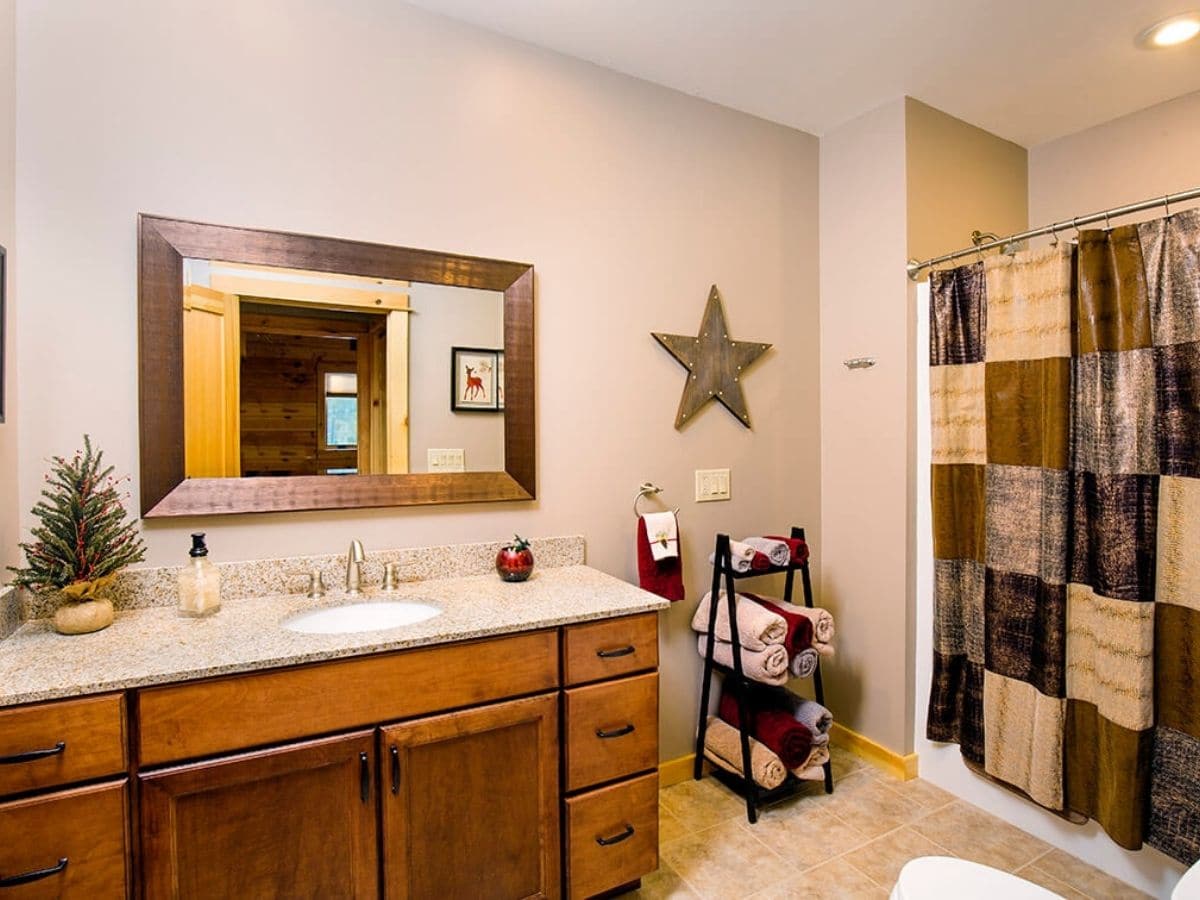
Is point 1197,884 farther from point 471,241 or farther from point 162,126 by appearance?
point 162,126

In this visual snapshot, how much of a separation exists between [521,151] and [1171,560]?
220 cm

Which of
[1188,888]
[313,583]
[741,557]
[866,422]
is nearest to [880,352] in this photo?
[866,422]

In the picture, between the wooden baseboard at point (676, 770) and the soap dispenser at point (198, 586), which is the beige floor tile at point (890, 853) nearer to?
the wooden baseboard at point (676, 770)

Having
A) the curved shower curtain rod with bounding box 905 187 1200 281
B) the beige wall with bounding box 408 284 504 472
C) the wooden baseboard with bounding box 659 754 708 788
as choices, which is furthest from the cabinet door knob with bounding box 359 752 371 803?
the curved shower curtain rod with bounding box 905 187 1200 281

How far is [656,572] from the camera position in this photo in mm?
2186

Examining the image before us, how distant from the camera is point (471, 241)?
77.9 inches

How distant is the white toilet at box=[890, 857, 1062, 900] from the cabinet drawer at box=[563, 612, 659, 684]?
72cm

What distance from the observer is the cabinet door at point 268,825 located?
1192 millimetres

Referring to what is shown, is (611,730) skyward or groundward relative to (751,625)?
groundward

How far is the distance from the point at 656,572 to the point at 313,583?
108cm

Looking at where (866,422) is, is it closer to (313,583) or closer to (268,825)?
(313,583)

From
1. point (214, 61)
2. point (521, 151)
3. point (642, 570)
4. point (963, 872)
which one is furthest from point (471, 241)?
point (963, 872)

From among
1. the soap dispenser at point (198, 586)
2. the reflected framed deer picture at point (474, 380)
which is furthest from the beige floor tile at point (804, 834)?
the soap dispenser at point (198, 586)

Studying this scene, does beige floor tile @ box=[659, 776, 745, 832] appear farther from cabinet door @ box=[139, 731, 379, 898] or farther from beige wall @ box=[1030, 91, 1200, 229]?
beige wall @ box=[1030, 91, 1200, 229]
